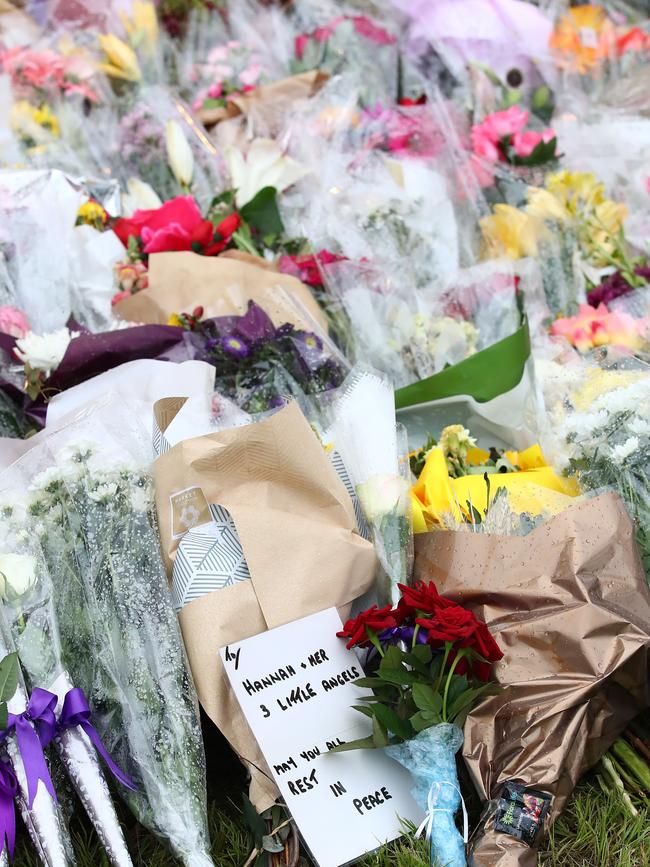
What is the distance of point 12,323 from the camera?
7.89 ft

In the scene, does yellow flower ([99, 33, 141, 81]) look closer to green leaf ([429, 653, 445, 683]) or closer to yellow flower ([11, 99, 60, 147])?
yellow flower ([11, 99, 60, 147])

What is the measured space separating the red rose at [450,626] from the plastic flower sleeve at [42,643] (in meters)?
0.52

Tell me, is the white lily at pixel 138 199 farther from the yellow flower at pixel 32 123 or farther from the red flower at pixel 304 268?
the red flower at pixel 304 268

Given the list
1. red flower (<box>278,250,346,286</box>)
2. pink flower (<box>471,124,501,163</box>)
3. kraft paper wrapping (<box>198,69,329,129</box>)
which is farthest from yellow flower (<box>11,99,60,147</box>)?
pink flower (<box>471,124,501,163</box>)

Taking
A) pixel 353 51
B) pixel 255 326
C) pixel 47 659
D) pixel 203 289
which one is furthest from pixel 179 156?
pixel 47 659

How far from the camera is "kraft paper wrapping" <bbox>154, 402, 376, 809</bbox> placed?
1.58 metres

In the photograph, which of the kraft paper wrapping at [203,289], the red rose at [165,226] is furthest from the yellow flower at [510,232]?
the red rose at [165,226]

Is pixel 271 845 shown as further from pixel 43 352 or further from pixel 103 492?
pixel 43 352

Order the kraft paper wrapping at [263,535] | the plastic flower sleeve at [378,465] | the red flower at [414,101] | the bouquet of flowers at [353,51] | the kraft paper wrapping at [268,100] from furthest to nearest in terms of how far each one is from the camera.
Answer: the bouquet of flowers at [353,51]
the red flower at [414,101]
the kraft paper wrapping at [268,100]
the plastic flower sleeve at [378,465]
the kraft paper wrapping at [263,535]

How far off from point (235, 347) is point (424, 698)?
0.92 meters

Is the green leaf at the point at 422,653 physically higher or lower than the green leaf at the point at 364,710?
higher

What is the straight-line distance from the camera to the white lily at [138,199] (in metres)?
3.19

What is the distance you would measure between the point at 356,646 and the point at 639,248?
1830mm

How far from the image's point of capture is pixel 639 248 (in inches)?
116
